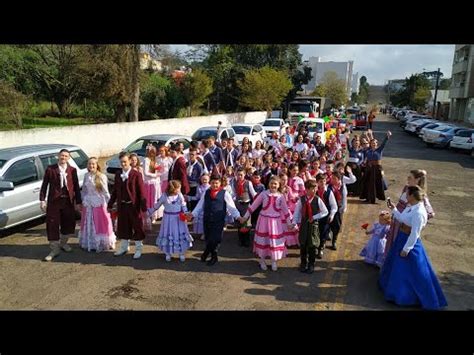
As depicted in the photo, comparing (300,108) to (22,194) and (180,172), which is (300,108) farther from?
(22,194)

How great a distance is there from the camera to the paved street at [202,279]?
5547mm

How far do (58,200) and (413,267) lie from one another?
19.1 feet

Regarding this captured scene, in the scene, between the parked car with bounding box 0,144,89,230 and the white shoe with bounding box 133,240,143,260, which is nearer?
the white shoe with bounding box 133,240,143,260

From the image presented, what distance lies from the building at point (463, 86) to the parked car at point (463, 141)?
24489mm

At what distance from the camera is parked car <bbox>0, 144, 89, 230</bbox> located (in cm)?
743

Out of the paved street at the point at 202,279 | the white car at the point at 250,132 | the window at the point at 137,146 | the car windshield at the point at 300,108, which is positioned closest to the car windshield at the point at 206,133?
the white car at the point at 250,132

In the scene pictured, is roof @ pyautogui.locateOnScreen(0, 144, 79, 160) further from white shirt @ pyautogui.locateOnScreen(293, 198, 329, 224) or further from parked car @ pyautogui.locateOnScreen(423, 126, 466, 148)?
parked car @ pyautogui.locateOnScreen(423, 126, 466, 148)

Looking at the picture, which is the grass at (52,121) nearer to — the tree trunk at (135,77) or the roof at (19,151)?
the tree trunk at (135,77)

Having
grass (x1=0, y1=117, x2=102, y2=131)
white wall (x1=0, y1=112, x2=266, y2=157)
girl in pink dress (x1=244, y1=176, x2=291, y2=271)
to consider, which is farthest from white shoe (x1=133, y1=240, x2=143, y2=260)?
grass (x1=0, y1=117, x2=102, y2=131)

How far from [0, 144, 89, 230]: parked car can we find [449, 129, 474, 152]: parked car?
23.2 m

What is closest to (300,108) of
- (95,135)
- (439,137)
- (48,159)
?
(439,137)

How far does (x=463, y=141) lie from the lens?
2369cm
